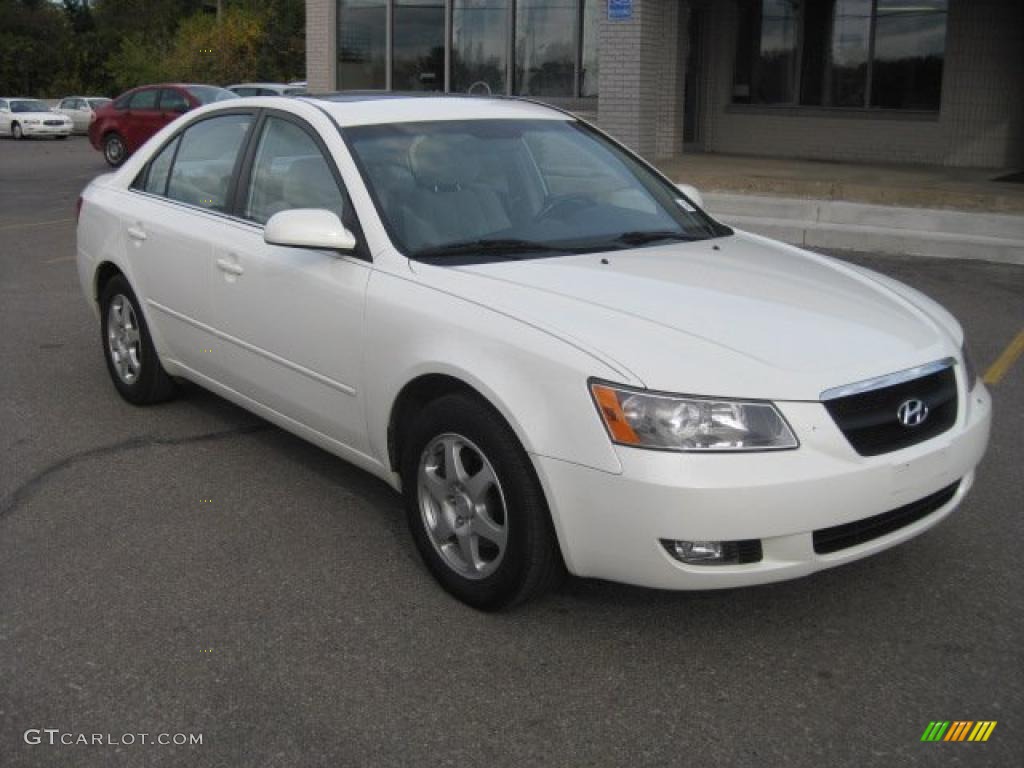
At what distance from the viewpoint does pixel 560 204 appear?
475 cm

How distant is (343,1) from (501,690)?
17.0 meters

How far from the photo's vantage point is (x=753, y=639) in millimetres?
3703

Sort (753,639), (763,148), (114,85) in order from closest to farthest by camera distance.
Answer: (753,639) < (763,148) < (114,85)

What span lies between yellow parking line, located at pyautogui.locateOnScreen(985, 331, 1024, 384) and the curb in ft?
12.5

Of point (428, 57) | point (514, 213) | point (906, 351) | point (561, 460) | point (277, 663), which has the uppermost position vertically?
point (428, 57)

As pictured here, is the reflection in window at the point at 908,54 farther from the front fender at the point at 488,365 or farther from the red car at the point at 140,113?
the front fender at the point at 488,365

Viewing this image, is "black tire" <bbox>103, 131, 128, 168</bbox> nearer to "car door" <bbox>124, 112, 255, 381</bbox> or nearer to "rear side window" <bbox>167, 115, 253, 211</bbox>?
"car door" <bbox>124, 112, 255, 381</bbox>

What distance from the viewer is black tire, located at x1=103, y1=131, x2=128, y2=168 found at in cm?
2364

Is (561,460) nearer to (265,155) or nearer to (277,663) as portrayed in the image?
(277,663)

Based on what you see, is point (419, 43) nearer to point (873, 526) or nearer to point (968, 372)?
point (968, 372)

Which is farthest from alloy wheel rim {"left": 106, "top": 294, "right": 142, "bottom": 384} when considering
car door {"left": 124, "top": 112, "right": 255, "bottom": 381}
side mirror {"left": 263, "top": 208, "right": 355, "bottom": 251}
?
side mirror {"left": 263, "top": 208, "right": 355, "bottom": 251}

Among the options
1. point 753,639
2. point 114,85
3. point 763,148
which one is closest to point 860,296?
point 753,639

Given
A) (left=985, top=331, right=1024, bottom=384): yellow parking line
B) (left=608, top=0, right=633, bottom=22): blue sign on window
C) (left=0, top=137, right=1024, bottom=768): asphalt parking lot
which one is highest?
(left=608, top=0, right=633, bottom=22): blue sign on window

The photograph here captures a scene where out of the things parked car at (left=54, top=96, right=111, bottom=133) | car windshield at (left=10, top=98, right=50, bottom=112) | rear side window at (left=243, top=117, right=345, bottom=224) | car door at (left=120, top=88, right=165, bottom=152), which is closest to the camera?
rear side window at (left=243, top=117, right=345, bottom=224)
